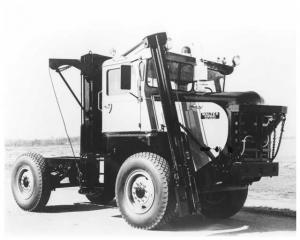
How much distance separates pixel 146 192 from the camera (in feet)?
26.7

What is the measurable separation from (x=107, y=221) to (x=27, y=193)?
2135 millimetres

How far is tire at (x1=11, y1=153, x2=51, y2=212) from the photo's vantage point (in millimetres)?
9883

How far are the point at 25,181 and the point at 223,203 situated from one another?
13.3 ft

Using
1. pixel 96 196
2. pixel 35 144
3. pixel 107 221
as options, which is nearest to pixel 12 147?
pixel 35 144

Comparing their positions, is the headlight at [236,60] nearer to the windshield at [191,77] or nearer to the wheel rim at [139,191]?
the windshield at [191,77]

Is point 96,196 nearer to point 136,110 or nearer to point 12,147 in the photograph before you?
point 136,110

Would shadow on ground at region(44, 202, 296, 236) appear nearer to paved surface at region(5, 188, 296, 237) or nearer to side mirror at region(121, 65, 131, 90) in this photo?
paved surface at region(5, 188, 296, 237)

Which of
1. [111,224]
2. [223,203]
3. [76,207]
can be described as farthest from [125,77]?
[76,207]

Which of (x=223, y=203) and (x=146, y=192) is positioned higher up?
(x=146, y=192)

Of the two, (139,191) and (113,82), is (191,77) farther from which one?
(139,191)

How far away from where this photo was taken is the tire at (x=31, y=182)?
9.88 meters

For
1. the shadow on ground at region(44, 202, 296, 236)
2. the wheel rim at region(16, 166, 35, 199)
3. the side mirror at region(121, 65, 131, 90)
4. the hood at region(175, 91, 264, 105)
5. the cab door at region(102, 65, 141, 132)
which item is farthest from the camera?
the wheel rim at region(16, 166, 35, 199)

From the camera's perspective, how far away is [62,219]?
9094 millimetres

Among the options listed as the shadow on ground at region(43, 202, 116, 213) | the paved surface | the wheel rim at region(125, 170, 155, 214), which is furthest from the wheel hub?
the wheel rim at region(125, 170, 155, 214)
